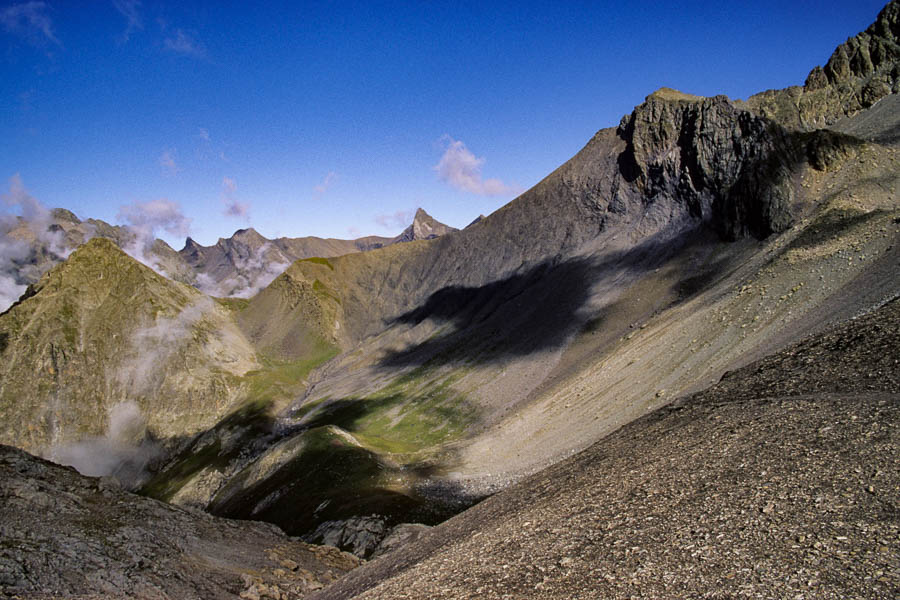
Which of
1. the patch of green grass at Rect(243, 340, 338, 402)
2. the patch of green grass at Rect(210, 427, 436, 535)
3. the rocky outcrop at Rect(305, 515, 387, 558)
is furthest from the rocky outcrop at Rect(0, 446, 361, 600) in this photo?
the patch of green grass at Rect(243, 340, 338, 402)

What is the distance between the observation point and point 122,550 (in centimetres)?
2295

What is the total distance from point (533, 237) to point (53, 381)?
146m

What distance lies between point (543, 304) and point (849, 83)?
89796 mm

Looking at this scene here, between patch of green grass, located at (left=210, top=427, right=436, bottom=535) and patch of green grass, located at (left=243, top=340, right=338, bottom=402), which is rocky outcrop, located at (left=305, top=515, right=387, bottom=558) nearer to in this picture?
patch of green grass, located at (left=210, top=427, right=436, bottom=535)

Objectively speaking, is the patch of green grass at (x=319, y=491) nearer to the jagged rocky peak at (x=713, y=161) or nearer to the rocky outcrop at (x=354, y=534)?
the rocky outcrop at (x=354, y=534)

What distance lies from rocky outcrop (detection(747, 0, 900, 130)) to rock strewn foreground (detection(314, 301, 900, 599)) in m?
121

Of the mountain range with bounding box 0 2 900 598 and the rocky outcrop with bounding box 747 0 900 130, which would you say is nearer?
the mountain range with bounding box 0 2 900 598

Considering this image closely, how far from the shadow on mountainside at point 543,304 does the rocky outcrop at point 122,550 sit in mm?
74679

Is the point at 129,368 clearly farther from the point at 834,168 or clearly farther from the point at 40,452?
the point at 834,168

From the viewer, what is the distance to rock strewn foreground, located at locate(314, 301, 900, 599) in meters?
11.4

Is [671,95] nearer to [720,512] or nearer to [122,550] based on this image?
[720,512]

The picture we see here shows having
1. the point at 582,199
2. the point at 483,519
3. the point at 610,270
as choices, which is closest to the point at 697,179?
the point at 610,270

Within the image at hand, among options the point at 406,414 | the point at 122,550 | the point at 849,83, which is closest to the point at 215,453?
the point at 406,414

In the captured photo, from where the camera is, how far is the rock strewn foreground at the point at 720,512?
37.4ft
